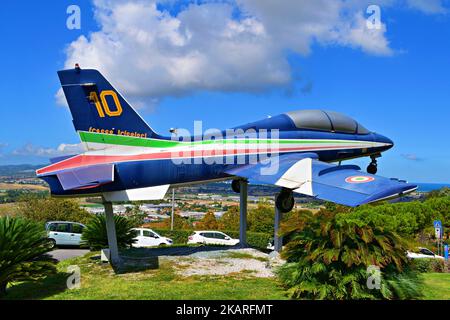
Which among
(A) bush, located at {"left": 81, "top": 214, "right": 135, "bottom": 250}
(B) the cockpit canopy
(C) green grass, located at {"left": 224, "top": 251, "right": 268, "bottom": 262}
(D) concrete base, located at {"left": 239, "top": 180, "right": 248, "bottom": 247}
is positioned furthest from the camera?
(A) bush, located at {"left": 81, "top": 214, "right": 135, "bottom": 250}

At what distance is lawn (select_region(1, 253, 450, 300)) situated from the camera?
994 cm

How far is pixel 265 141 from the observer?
1495 cm

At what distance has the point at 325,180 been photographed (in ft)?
39.1

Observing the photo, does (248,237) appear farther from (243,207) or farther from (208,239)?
(243,207)

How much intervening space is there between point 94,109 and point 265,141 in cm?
620

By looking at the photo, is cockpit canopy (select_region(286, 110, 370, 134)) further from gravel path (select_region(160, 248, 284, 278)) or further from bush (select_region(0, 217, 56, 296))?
bush (select_region(0, 217, 56, 296))

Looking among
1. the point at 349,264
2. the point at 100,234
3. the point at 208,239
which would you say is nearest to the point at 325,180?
the point at 349,264

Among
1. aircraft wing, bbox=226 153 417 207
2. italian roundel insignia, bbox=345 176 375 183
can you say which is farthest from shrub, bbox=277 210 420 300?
italian roundel insignia, bbox=345 176 375 183

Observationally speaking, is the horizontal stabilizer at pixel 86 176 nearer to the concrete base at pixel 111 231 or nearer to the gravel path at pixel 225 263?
the concrete base at pixel 111 231

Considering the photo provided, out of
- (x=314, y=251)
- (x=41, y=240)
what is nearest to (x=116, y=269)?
(x=41, y=240)

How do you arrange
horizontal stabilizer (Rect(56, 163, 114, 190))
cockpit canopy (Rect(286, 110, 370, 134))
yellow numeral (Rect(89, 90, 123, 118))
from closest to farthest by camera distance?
horizontal stabilizer (Rect(56, 163, 114, 190))
yellow numeral (Rect(89, 90, 123, 118))
cockpit canopy (Rect(286, 110, 370, 134))

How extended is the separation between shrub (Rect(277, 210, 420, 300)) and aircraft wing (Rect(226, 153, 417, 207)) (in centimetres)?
84

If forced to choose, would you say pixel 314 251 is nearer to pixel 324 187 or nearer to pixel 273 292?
pixel 273 292

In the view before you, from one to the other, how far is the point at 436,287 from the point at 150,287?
795 centimetres
